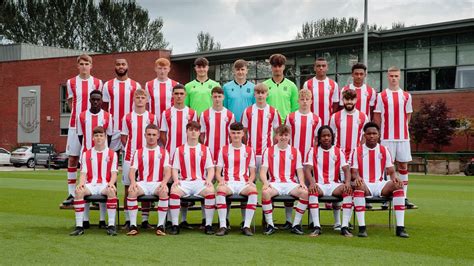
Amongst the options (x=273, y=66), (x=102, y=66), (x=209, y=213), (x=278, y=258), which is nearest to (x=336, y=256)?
(x=278, y=258)

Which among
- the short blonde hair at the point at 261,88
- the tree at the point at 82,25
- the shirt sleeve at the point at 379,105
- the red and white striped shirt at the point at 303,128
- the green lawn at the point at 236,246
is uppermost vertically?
the tree at the point at 82,25

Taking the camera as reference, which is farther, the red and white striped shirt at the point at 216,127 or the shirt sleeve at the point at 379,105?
the shirt sleeve at the point at 379,105

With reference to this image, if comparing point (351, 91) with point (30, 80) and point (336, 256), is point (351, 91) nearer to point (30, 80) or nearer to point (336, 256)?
point (336, 256)

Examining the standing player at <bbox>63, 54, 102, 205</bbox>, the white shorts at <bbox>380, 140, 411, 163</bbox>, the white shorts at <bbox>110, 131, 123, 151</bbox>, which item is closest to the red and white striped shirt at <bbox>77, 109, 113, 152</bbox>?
the white shorts at <bbox>110, 131, 123, 151</bbox>

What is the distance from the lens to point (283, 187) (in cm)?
1017

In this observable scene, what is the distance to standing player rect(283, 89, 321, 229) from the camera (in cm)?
1068

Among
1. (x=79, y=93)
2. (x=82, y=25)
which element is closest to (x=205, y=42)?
(x=82, y=25)

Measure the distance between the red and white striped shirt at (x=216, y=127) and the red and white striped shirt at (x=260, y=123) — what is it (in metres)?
0.28

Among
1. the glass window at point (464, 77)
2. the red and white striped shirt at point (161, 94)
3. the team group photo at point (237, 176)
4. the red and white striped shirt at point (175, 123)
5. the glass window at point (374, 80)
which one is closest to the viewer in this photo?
the team group photo at point (237, 176)

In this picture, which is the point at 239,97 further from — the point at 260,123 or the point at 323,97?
the point at 323,97

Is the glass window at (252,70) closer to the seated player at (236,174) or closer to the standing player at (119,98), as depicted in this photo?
the standing player at (119,98)

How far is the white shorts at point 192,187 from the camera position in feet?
33.0

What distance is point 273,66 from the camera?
441 inches

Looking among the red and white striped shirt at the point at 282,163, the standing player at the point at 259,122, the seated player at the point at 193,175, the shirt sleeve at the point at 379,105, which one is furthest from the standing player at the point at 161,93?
the shirt sleeve at the point at 379,105
